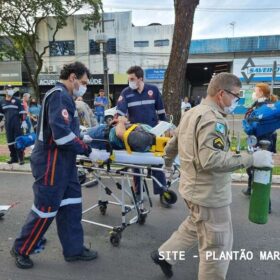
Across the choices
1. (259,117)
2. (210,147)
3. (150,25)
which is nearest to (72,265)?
(210,147)

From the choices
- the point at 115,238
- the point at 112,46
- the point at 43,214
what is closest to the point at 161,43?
the point at 112,46

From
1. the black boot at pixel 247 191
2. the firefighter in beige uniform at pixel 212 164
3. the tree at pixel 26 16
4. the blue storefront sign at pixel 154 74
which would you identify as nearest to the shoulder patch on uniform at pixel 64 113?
A: the firefighter in beige uniform at pixel 212 164

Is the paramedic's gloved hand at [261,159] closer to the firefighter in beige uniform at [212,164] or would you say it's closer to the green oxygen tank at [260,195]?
the firefighter in beige uniform at [212,164]

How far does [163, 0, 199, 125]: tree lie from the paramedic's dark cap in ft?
15.1

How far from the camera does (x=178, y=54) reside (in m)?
7.75

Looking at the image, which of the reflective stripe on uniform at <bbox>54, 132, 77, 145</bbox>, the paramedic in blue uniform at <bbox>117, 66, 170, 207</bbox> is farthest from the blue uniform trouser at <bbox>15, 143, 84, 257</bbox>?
the paramedic in blue uniform at <bbox>117, 66, 170, 207</bbox>

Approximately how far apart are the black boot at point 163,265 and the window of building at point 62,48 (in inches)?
1140

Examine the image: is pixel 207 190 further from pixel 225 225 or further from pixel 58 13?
pixel 58 13

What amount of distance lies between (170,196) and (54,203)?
7.19 feet

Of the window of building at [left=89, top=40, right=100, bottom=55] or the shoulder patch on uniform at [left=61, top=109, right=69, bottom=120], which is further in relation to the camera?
the window of building at [left=89, top=40, right=100, bottom=55]

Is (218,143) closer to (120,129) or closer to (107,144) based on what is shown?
(120,129)

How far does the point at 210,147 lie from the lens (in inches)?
87.4

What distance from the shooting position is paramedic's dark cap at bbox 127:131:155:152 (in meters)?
3.38

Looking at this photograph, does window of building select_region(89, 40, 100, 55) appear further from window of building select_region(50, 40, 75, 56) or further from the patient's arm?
the patient's arm
